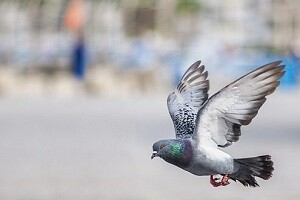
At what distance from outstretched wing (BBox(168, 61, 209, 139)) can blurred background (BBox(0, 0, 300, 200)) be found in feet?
0.09

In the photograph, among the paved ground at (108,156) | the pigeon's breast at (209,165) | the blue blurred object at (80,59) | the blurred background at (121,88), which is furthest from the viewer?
the blue blurred object at (80,59)

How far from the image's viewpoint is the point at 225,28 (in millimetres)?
42844

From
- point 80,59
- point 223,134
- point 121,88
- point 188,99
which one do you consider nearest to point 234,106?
point 223,134

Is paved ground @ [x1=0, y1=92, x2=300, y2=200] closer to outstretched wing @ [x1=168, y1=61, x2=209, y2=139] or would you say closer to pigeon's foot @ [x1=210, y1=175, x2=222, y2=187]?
outstretched wing @ [x1=168, y1=61, x2=209, y2=139]

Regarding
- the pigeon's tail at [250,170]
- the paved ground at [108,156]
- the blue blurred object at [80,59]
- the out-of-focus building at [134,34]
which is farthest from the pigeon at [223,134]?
the out-of-focus building at [134,34]

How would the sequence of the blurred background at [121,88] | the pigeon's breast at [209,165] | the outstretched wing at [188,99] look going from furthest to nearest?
the blurred background at [121,88] → the outstretched wing at [188,99] → the pigeon's breast at [209,165]

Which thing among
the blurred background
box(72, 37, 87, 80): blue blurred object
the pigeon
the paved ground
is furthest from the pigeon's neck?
box(72, 37, 87, 80): blue blurred object

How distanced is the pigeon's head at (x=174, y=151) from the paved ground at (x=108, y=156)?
189 cm

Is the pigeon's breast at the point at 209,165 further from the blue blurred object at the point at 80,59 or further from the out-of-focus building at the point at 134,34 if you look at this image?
the out-of-focus building at the point at 134,34

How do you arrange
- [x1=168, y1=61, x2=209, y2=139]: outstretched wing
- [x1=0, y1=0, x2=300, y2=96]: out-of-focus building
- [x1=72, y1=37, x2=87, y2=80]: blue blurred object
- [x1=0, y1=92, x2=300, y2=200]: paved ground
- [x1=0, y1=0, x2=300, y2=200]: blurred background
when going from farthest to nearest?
[x1=0, y1=0, x2=300, y2=96]: out-of-focus building → [x1=72, y1=37, x2=87, y2=80]: blue blurred object → [x1=0, y1=0, x2=300, y2=200]: blurred background → [x1=0, y1=92, x2=300, y2=200]: paved ground → [x1=168, y1=61, x2=209, y2=139]: outstretched wing

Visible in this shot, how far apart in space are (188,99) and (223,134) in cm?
13

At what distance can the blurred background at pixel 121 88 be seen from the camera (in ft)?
32.1

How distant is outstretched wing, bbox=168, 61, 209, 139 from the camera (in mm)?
1312

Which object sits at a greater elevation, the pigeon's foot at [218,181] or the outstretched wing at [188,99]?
the outstretched wing at [188,99]
